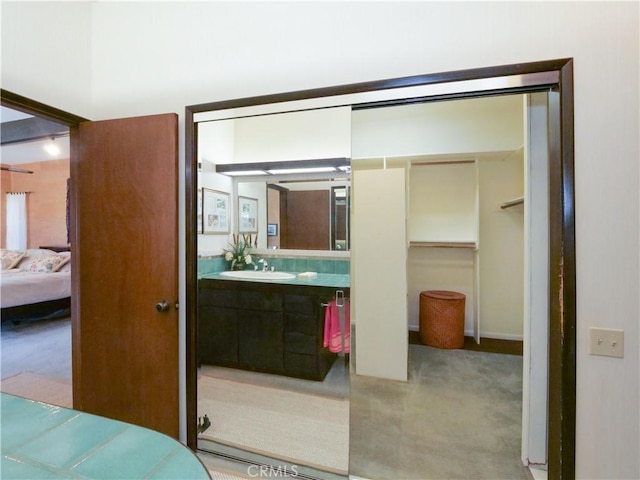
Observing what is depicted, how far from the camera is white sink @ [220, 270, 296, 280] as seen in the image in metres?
2.12

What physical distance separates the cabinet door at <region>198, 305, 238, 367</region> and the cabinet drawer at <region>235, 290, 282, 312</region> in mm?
101

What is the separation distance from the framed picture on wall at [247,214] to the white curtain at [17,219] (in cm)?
660

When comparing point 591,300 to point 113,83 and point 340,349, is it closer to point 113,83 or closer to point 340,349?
point 340,349

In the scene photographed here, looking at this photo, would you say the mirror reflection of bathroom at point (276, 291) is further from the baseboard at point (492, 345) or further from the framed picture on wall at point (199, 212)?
the baseboard at point (492, 345)

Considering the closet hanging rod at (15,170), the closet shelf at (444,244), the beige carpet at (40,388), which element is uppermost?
the closet hanging rod at (15,170)

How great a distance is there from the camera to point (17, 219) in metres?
5.88

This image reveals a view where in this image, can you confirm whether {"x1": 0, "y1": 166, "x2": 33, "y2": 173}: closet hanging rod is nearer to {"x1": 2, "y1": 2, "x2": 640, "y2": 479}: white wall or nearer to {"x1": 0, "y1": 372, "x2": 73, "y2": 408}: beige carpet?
{"x1": 0, "y1": 372, "x2": 73, "y2": 408}: beige carpet

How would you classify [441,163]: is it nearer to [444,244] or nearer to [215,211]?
[444,244]

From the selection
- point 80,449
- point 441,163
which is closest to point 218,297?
point 80,449

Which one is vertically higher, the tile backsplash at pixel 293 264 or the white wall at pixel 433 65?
the white wall at pixel 433 65

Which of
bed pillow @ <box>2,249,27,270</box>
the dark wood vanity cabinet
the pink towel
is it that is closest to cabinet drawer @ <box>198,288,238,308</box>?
the dark wood vanity cabinet

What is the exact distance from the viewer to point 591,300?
46.6 inches

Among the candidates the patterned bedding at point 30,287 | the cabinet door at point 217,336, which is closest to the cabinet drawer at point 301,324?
the cabinet door at point 217,336

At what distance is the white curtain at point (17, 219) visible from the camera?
19.2 feet
